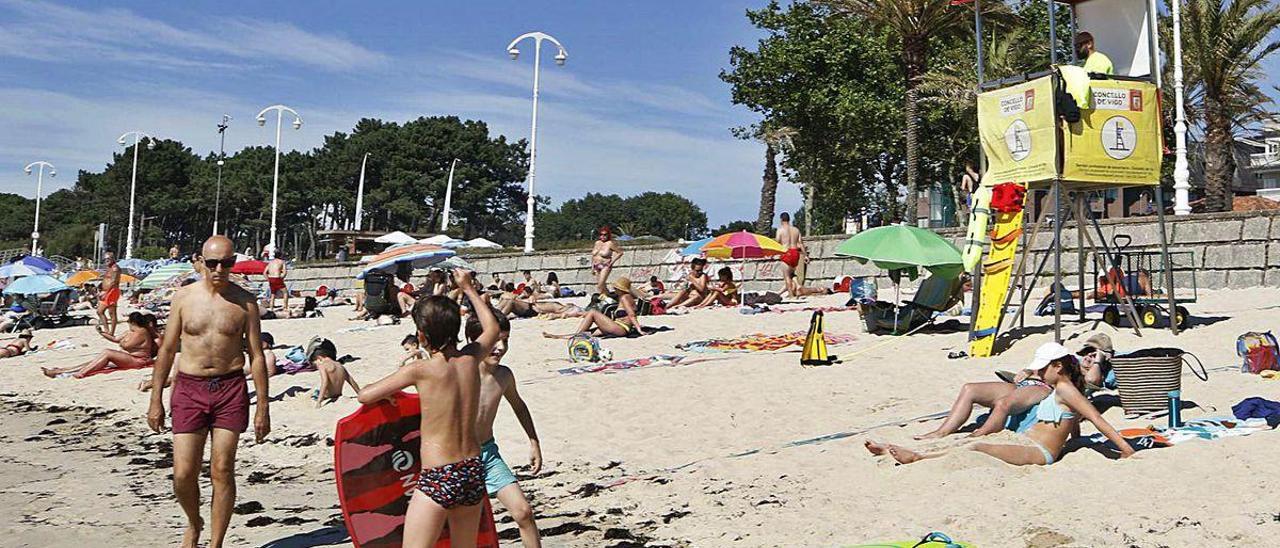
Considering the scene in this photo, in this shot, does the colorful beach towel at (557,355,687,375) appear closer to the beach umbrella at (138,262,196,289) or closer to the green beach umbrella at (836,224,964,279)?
the green beach umbrella at (836,224,964,279)

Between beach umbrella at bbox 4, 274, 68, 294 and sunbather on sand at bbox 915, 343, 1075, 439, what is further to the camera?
beach umbrella at bbox 4, 274, 68, 294

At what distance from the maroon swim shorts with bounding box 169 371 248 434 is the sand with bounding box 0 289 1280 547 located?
0.98m

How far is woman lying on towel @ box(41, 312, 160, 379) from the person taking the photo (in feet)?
47.2

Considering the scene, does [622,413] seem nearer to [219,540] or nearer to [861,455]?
[861,455]

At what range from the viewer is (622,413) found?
9.78m

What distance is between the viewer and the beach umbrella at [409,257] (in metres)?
18.9

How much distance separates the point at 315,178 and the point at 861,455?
7673 centimetres

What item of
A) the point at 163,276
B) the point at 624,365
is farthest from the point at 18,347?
the point at 624,365

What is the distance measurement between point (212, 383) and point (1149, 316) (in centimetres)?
906

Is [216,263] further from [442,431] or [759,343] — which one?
[759,343]

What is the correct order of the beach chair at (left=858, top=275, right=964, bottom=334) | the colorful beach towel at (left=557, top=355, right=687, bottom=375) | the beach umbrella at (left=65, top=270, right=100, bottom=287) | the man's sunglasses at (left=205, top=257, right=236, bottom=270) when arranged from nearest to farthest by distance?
1. the man's sunglasses at (left=205, top=257, right=236, bottom=270)
2. the colorful beach towel at (left=557, top=355, right=687, bottom=375)
3. the beach chair at (left=858, top=275, right=964, bottom=334)
4. the beach umbrella at (left=65, top=270, right=100, bottom=287)

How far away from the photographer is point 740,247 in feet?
61.9

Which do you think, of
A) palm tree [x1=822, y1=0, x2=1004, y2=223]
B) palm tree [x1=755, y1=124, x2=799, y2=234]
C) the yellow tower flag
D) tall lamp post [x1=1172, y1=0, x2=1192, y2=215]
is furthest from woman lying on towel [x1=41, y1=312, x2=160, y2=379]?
palm tree [x1=755, y1=124, x2=799, y2=234]

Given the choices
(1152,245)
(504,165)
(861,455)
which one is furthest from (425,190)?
(861,455)
